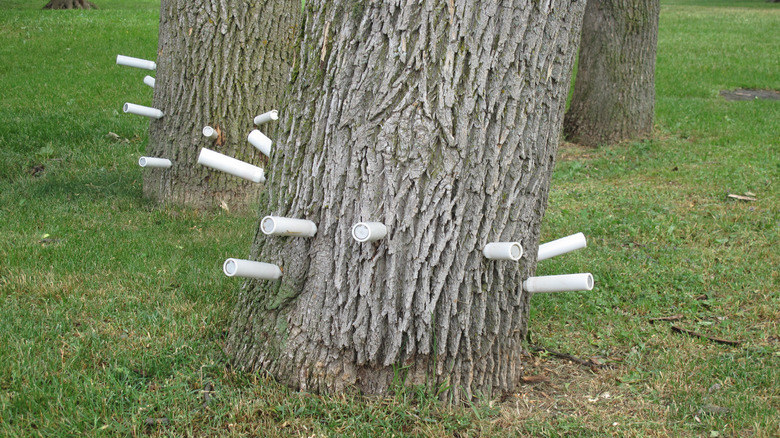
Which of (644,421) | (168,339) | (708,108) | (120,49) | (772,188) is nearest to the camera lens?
(644,421)

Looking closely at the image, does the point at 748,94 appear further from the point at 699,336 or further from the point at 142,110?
the point at 142,110

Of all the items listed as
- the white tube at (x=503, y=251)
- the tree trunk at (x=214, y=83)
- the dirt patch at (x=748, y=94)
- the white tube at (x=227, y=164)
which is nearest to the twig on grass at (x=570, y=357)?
the white tube at (x=503, y=251)

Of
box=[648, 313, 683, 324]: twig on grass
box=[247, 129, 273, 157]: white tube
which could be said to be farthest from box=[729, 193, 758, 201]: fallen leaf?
box=[247, 129, 273, 157]: white tube

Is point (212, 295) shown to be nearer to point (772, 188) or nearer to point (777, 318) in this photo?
point (777, 318)

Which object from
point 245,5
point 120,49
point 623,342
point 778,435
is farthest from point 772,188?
point 120,49

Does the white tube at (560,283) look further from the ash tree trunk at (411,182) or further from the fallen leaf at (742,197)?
the fallen leaf at (742,197)

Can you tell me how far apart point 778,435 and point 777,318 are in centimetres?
118

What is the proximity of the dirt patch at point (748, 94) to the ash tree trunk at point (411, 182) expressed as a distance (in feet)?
30.6

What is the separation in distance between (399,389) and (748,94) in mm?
10364

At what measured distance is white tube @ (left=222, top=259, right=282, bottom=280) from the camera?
2244mm

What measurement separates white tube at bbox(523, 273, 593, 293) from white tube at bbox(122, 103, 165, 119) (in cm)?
302

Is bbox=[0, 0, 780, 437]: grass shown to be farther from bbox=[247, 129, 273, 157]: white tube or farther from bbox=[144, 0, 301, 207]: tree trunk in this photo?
bbox=[247, 129, 273, 157]: white tube

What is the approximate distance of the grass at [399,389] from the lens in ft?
8.02

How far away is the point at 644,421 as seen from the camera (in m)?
2.48
